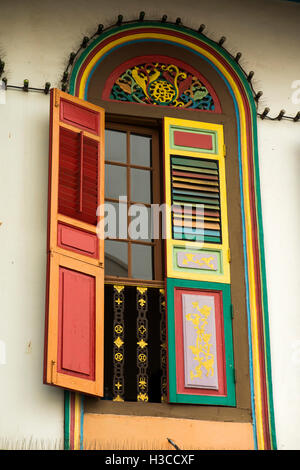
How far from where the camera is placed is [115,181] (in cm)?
915

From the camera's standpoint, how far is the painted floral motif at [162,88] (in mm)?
9359

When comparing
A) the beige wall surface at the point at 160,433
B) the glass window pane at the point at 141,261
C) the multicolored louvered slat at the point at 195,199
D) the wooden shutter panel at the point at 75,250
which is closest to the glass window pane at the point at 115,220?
the glass window pane at the point at 141,261

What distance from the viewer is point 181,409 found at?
837 centimetres

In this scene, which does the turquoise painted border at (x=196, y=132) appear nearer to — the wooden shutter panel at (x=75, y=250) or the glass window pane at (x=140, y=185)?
the glass window pane at (x=140, y=185)

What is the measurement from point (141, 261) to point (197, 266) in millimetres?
419

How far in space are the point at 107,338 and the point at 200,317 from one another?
68cm

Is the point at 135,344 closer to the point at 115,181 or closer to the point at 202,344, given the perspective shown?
the point at 202,344

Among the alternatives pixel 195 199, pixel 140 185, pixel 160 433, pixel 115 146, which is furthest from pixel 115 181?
pixel 160 433

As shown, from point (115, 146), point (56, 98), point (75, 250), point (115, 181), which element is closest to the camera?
point (75, 250)

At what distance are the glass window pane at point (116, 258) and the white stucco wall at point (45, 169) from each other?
53 centimetres

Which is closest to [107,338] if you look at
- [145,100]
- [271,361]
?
[271,361]

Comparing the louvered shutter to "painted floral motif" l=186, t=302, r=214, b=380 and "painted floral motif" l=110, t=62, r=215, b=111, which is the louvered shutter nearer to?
"painted floral motif" l=186, t=302, r=214, b=380
